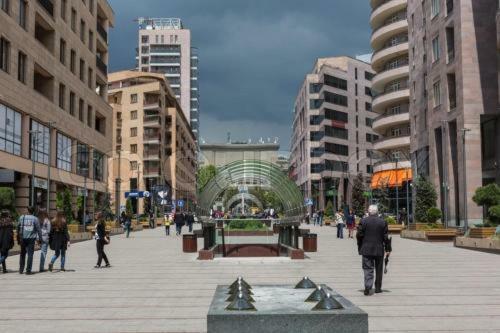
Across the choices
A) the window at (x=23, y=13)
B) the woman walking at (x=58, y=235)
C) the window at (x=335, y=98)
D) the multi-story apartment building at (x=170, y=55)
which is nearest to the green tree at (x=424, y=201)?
the window at (x=23, y=13)

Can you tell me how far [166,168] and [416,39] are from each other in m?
57.3

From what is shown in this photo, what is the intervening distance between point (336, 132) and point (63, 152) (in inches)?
2456

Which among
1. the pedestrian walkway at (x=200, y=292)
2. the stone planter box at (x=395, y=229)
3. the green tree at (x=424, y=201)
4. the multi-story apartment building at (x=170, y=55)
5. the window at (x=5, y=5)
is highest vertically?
the multi-story apartment building at (x=170, y=55)

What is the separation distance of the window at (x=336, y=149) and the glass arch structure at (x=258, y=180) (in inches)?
2930

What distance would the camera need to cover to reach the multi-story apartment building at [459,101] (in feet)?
138

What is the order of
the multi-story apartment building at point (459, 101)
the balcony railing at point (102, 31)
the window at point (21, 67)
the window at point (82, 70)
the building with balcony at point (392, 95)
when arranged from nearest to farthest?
the window at point (21, 67) < the multi-story apartment building at point (459, 101) < the window at point (82, 70) < the balcony railing at point (102, 31) < the building with balcony at point (392, 95)

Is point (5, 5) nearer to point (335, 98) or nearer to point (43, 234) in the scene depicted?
point (43, 234)

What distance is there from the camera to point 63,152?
45.9 metres

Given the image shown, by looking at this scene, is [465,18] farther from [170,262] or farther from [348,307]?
[348,307]

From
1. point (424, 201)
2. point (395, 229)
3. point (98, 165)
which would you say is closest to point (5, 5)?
point (98, 165)

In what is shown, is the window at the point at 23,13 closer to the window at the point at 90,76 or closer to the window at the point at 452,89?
the window at the point at 90,76

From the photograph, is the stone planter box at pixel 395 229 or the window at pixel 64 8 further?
the window at pixel 64 8

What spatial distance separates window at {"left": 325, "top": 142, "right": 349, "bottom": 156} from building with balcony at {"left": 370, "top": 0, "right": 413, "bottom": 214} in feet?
86.7

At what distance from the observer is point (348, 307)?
6410 mm
